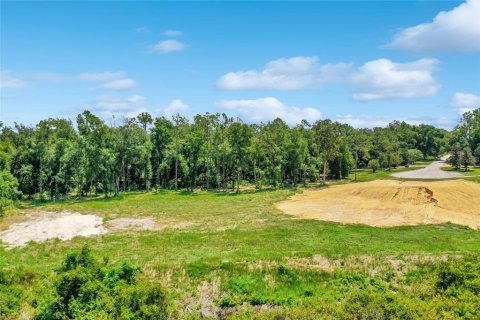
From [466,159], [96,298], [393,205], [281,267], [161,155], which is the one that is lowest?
[281,267]

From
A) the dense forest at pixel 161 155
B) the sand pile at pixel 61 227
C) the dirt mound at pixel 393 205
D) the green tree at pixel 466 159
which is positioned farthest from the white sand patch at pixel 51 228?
the green tree at pixel 466 159

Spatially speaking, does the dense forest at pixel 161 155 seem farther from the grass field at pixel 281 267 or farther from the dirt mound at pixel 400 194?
the grass field at pixel 281 267

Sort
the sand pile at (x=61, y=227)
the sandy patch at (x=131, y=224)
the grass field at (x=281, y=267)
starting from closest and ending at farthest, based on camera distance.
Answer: the grass field at (x=281, y=267), the sand pile at (x=61, y=227), the sandy patch at (x=131, y=224)

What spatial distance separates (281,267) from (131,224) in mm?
25155

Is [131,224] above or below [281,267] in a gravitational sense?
above

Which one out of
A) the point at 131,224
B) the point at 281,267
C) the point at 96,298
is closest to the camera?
the point at 96,298

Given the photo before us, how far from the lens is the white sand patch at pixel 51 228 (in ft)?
126

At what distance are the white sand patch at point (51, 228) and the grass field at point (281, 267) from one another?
9.61 feet

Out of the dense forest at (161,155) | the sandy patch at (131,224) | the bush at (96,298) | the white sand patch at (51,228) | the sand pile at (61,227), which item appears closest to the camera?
the bush at (96,298)

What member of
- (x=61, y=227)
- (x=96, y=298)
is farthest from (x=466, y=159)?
(x=96, y=298)

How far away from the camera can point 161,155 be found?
88.8 meters

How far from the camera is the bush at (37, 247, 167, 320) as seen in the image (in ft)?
55.8

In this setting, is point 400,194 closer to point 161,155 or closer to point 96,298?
point 96,298

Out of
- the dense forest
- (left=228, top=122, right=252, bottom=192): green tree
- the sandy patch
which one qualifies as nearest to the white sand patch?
the sandy patch
